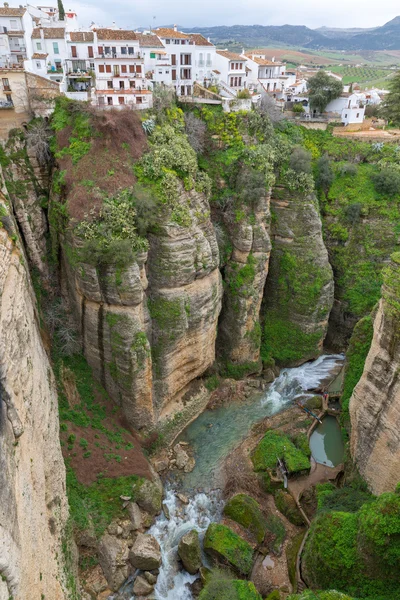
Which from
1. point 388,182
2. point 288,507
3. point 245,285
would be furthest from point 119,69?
point 288,507

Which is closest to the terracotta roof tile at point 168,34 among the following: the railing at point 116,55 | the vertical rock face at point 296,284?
the railing at point 116,55

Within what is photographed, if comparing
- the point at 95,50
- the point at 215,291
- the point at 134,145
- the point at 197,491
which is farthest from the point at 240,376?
the point at 95,50

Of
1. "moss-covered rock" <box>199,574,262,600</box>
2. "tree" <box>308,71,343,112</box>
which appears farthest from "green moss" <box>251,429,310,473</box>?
"tree" <box>308,71,343,112</box>

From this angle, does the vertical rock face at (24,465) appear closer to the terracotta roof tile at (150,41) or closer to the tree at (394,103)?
the terracotta roof tile at (150,41)

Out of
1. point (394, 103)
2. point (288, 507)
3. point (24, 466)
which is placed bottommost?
point (288, 507)

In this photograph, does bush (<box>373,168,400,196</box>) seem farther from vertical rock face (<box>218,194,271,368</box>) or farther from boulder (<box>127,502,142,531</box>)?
boulder (<box>127,502,142,531</box>)

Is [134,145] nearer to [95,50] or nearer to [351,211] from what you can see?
[95,50]

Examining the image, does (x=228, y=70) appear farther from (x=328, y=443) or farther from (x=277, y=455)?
(x=277, y=455)
